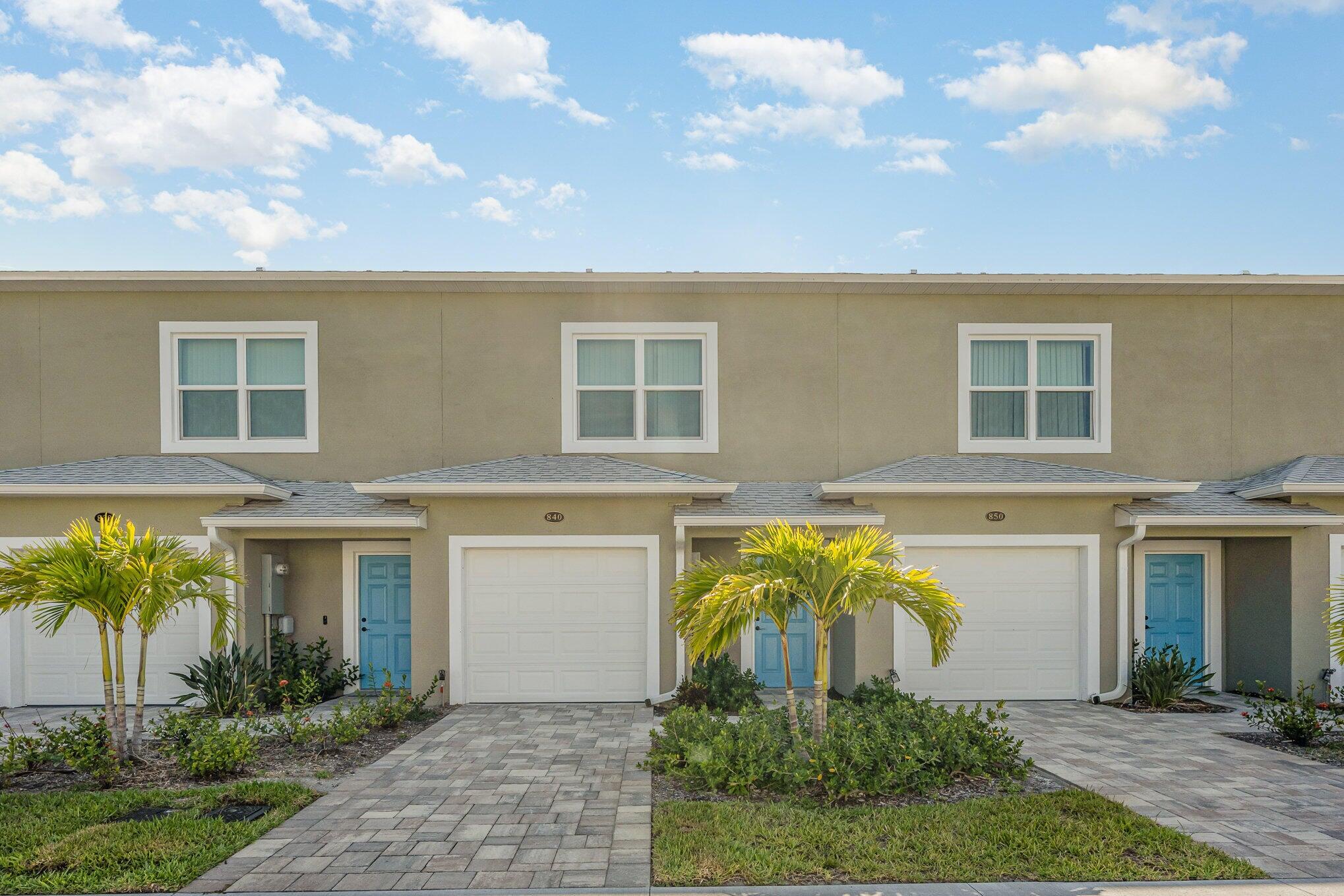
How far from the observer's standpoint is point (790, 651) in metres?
11.4

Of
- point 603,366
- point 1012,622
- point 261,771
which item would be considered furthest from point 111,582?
point 1012,622

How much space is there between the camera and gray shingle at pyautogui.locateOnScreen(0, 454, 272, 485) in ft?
32.2

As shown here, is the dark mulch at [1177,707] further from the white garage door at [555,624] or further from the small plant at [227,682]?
the small plant at [227,682]

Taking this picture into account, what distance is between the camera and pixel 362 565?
37.1ft

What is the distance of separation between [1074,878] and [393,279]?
403 inches

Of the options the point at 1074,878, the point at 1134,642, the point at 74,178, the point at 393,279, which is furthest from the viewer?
the point at 74,178

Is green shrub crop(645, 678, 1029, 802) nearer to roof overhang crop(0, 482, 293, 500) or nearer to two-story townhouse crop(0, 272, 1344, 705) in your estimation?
two-story townhouse crop(0, 272, 1344, 705)

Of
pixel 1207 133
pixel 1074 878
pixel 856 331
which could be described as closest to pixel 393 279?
pixel 856 331

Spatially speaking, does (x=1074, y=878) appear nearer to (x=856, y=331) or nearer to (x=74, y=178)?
(x=856, y=331)

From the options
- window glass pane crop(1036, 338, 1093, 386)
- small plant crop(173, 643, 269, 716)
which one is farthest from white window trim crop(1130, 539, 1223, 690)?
small plant crop(173, 643, 269, 716)

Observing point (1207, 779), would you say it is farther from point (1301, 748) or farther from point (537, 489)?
point (537, 489)

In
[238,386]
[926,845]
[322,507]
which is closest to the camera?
[926,845]

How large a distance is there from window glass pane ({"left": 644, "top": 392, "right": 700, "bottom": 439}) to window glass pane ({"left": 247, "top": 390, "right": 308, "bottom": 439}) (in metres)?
4.93

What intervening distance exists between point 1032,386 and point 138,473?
12.2 metres
